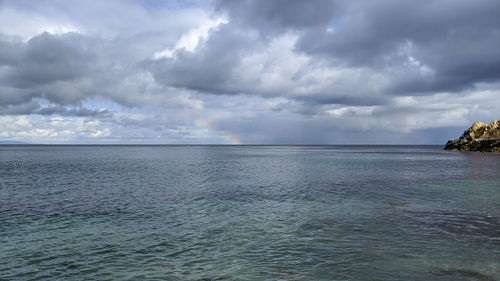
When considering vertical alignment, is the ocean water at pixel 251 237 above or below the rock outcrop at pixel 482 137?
below

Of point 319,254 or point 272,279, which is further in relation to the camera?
point 319,254

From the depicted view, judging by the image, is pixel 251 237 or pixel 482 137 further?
pixel 482 137

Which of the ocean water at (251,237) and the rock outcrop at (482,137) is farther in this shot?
the rock outcrop at (482,137)

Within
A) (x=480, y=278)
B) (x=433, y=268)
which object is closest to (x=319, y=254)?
(x=433, y=268)

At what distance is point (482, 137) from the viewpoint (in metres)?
162

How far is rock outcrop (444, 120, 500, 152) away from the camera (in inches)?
5886

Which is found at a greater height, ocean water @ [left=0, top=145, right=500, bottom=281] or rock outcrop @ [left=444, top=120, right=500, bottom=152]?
rock outcrop @ [left=444, top=120, right=500, bottom=152]

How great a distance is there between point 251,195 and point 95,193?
65.8 feet

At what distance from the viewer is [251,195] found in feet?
123

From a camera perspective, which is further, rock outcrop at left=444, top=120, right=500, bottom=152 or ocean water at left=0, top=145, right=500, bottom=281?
rock outcrop at left=444, top=120, right=500, bottom=152

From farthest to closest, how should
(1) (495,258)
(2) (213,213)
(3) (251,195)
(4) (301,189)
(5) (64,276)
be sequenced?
(4) (301,189) < (3) (251,195) < (2) (213,213) < (1) (495,258) < (5) (64,276)

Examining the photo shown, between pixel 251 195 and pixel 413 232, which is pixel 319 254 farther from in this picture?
pixel 251 195

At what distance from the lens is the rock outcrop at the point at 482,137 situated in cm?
14951

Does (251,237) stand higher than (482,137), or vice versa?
(482,137)
